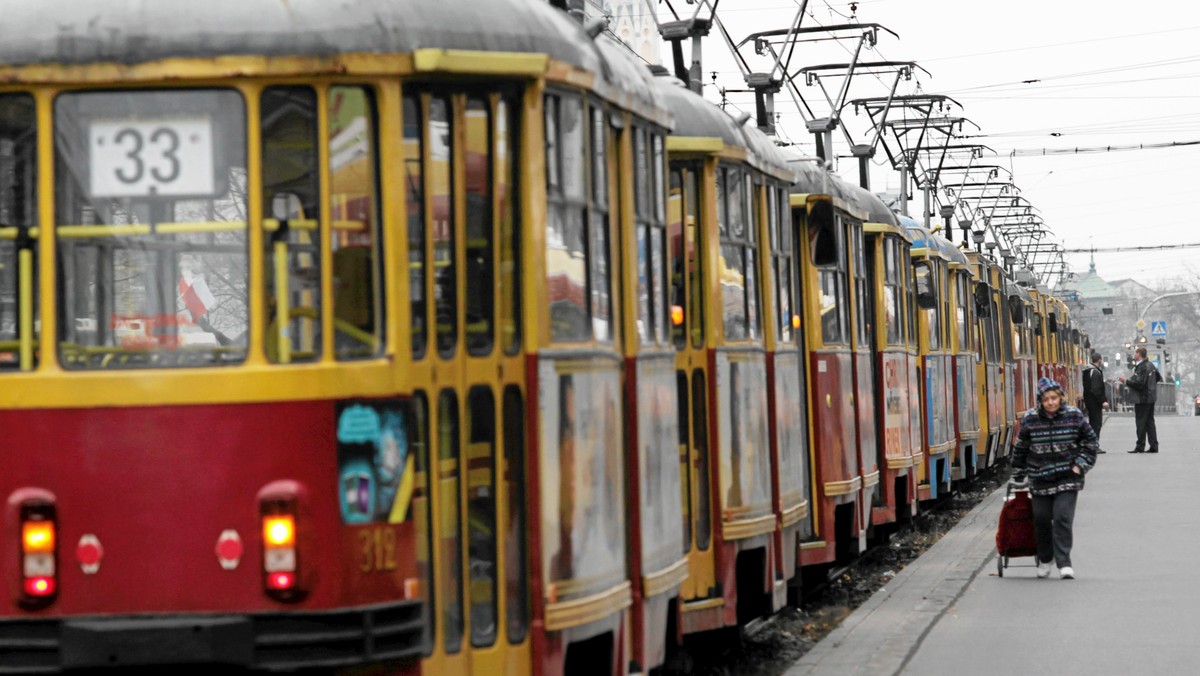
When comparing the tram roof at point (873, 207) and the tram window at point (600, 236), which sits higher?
the tram roof at point (873, 207)

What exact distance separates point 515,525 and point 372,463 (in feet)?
2.24

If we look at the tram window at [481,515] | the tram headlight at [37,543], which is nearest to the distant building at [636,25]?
the tram window at [481,515]

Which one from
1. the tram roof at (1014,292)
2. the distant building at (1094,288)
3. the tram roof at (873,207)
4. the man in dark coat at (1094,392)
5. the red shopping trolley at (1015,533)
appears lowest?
the red shopping trolley at (1015,533)

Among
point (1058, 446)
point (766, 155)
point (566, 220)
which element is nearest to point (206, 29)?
point (566, 220)

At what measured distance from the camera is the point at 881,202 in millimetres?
18266

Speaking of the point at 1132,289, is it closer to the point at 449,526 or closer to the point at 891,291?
the point at 891,291

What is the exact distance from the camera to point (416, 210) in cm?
659

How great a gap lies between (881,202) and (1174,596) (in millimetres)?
5671

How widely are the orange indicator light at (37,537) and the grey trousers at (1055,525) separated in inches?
383

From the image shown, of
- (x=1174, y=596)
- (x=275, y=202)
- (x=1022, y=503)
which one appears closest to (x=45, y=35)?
(x=275, y=202)

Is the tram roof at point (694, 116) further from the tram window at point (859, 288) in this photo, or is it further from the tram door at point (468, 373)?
the tram window at point (859, 288)

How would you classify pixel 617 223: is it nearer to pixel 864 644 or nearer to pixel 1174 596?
pixel 864 644

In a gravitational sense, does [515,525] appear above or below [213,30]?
below

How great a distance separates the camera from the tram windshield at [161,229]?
6328 millimetres
